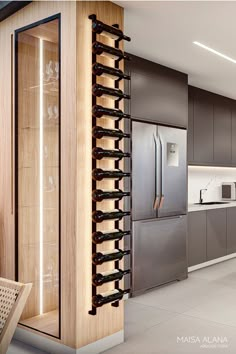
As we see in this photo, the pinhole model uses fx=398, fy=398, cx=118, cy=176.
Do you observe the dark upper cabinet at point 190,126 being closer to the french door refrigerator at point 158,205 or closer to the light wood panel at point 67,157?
the french door refrigerator at point 158,205

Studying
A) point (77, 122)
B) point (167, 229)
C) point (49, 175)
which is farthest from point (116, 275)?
point (167, 229)

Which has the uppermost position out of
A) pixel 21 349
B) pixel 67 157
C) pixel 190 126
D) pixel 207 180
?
pixel 190 126

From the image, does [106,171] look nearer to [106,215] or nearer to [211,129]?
[106,215]

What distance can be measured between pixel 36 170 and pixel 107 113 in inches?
34.1

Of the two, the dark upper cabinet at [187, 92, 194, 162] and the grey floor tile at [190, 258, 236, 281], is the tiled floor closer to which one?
the grey floor tile at [190, 258, 236, 281]

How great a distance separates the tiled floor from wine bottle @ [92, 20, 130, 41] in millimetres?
2468

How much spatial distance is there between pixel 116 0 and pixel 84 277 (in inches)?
85.0

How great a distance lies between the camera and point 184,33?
3799 millimetres

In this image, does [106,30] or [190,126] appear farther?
[190,126]

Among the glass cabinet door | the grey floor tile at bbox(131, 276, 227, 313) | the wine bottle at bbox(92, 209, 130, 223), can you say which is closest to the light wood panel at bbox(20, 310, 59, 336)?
the glass cabinet door

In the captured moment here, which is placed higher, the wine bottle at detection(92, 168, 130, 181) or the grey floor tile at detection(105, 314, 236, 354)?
the wine bottle at detection(92, 168, 130, 181)

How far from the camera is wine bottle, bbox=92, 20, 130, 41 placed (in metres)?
2.98

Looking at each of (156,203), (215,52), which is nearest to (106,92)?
(215,52)

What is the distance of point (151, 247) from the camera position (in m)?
4.68
